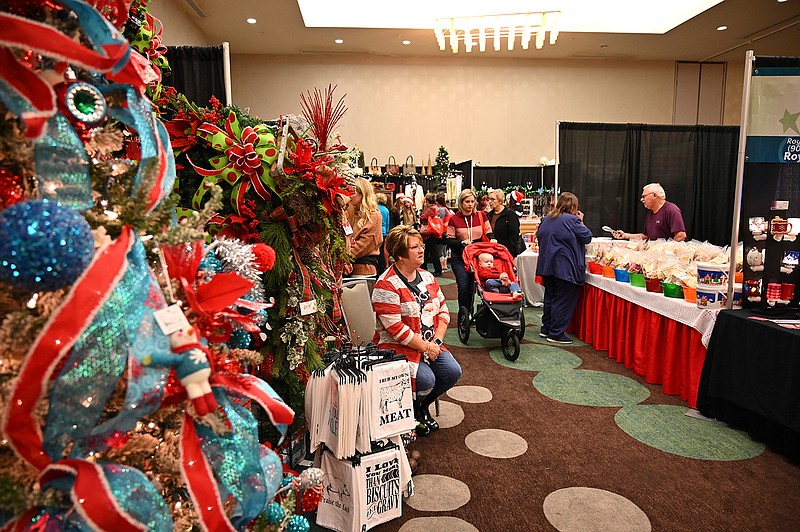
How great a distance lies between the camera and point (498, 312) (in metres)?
4.75

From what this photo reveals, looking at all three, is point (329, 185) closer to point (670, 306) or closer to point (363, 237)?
point (363, 237)

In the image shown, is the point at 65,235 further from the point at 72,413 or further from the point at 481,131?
the point at 481,131

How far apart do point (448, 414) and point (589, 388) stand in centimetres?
123

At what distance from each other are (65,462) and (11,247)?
33 cm

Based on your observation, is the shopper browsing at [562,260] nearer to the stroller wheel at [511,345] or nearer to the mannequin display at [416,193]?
the stroller wheel at [511,345]

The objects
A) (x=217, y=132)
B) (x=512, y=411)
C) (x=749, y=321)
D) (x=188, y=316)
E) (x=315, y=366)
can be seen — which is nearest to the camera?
(x=188, y=316)

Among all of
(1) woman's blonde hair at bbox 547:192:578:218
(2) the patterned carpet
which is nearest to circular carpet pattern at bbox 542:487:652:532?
(2) the patterned carpet

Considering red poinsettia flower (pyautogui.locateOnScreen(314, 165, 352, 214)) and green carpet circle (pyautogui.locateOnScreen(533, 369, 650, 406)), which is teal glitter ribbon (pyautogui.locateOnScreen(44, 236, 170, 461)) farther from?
green carpet circle (pyautogui.locateOnScreen(533, 369, 650, 406))

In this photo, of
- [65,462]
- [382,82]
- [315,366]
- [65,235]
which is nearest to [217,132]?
[315,366]

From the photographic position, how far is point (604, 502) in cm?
245

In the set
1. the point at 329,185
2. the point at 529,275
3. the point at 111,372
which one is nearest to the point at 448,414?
the point at 329,185

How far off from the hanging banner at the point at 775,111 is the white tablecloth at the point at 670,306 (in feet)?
3.37

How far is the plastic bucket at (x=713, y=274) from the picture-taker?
331cm

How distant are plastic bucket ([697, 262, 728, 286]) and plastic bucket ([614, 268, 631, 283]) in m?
1.10
